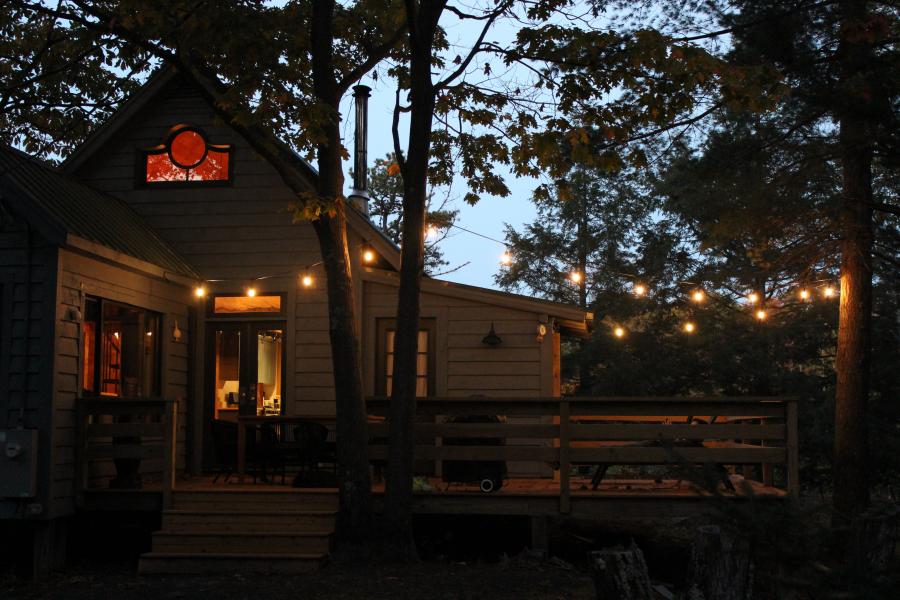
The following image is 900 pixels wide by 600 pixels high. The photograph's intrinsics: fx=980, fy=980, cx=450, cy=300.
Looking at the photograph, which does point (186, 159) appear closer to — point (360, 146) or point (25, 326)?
point (360, 146)

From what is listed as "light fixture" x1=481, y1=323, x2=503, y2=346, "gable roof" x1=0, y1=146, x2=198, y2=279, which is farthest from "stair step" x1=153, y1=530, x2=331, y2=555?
"light fixture" x1=481, y1=323, x2=503, y2=346

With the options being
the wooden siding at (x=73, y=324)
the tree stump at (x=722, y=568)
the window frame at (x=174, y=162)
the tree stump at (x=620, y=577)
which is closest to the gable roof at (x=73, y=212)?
the wooden siding at (x=73, y=324)

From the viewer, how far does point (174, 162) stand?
1281 centimetres

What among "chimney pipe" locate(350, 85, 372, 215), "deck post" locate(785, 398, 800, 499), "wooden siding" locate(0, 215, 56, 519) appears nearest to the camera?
"deck post" locate(785, 398, 800, 499)

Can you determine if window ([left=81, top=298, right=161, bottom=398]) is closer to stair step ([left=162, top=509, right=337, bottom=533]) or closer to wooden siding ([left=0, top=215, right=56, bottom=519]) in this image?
wooden siding ([left=0, top=215, right=56, bottom=519])

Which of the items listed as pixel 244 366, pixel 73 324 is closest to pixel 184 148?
pixel 244 366

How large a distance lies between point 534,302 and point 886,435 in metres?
7.49

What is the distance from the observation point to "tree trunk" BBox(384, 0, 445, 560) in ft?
29.7

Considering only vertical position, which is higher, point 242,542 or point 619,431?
point 619,431

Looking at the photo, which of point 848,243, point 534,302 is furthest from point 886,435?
point 534,302

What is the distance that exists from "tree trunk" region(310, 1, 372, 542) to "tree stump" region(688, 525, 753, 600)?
4.68 m

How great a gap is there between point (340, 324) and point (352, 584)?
8.22ft

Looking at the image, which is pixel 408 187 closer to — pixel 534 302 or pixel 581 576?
pixel 534 302

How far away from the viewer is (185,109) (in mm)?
12773
